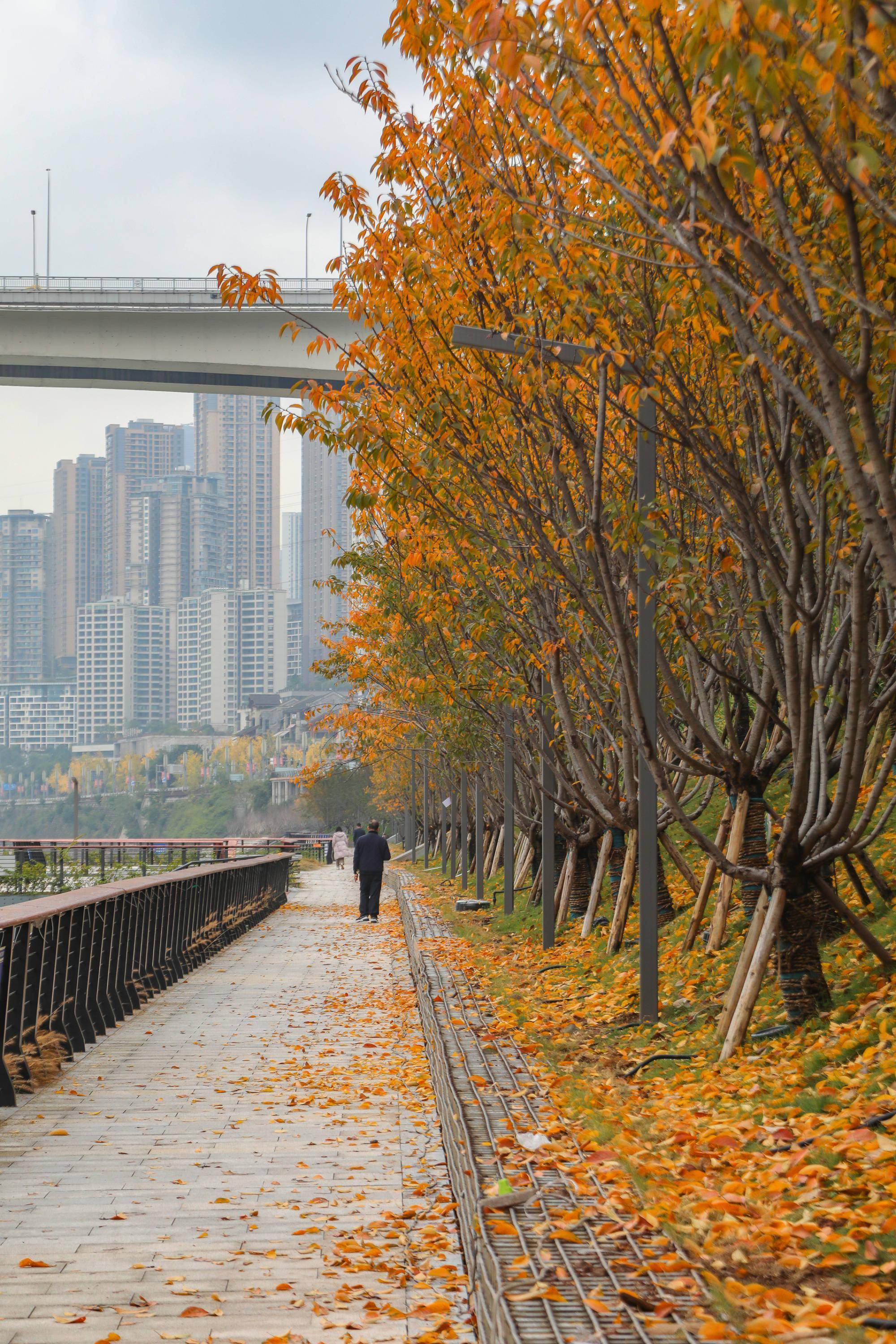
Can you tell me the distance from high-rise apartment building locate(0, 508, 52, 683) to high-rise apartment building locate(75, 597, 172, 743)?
16.4 m

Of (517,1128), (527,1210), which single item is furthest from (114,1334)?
(517,1128)

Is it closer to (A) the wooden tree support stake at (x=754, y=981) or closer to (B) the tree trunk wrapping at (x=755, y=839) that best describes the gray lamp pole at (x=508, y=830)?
(B) the tree trunk wrapping at (x=755, y=839)

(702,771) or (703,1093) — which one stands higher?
(702,771)

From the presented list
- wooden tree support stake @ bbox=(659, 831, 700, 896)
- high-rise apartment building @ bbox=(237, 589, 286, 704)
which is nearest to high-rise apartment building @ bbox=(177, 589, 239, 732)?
high-rise apartment building @ bbox=(237, 589, 286, 704)

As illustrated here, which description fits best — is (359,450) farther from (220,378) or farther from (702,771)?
(220,378)

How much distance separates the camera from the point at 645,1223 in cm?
411

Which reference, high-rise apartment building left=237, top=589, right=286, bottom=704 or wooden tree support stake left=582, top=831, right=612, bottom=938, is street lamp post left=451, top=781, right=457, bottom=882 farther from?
high-rise apartment building left=237, top=589, right=286, bottom=704

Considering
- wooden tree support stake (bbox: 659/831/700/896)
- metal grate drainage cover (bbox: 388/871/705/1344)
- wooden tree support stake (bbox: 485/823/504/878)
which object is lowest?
metal grate drainage cover (bbox: 388/871/705/1344)

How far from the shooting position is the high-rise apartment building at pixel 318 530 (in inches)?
3607

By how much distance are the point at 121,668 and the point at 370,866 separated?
15710 cm

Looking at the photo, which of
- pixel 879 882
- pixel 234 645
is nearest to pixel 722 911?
pixel 879 882

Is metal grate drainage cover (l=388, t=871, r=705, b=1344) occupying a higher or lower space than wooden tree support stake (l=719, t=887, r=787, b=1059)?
lower

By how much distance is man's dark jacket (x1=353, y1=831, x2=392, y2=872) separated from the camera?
20641 mm

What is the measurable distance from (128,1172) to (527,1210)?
8.02 feet
